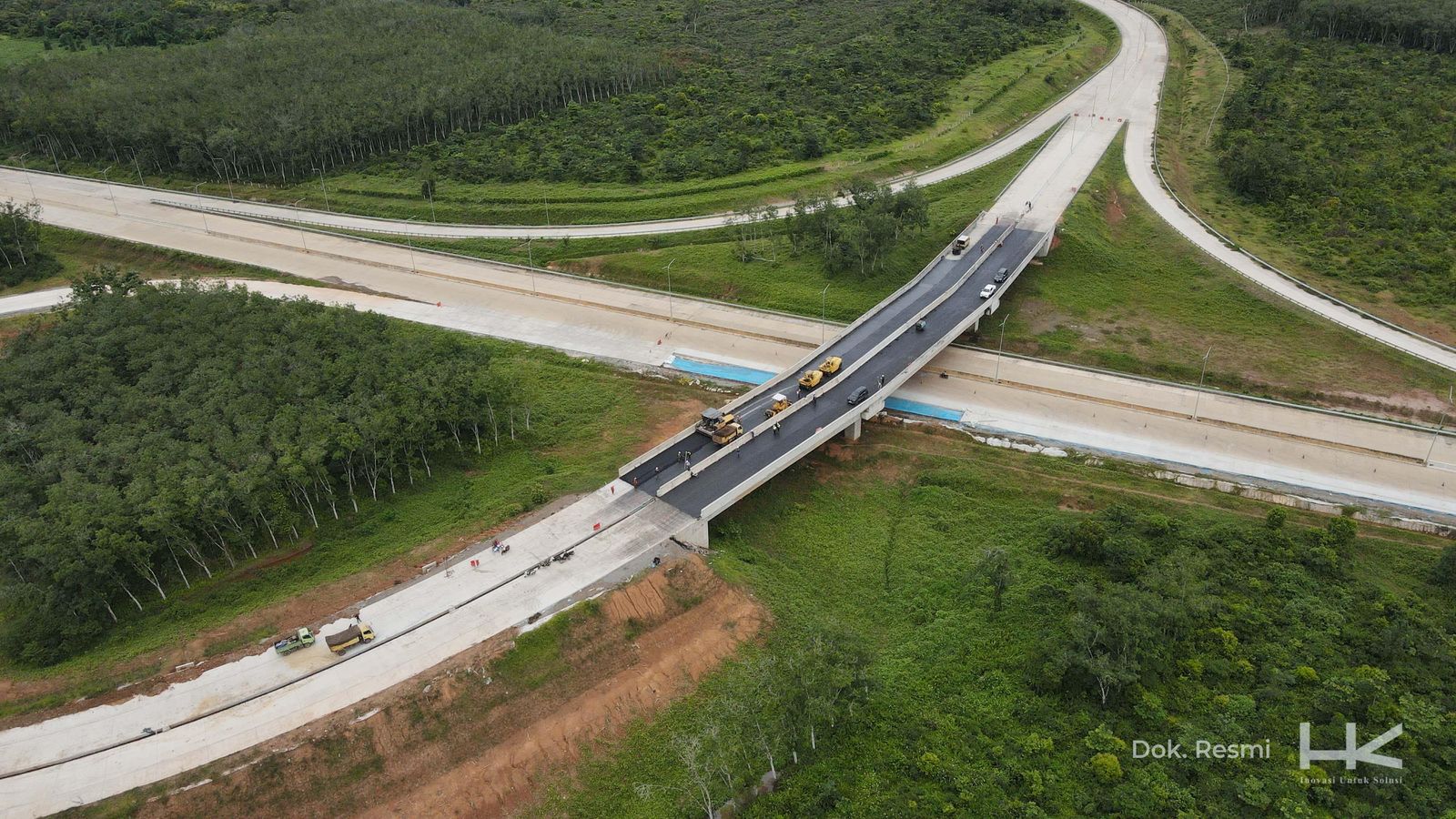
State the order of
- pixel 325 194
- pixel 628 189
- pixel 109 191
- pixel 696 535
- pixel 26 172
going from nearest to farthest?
pixel 696 535 → pixel 628 189 → pixel 325 194 → pixel 109 191 → pixel 26 172

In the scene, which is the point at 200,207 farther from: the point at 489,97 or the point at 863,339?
the point at 863,339

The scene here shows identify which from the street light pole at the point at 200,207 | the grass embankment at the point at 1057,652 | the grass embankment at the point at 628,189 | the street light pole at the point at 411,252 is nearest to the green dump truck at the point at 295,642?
the grass embankment at the point at 1057,652

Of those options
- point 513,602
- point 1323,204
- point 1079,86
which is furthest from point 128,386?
point 1079,86

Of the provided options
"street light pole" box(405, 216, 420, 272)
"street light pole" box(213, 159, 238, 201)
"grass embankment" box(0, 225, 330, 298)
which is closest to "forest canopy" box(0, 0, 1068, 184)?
"street light pole" box(213, 159, 238, 201)

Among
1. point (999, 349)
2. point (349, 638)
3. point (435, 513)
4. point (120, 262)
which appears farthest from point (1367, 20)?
point (120, 262)

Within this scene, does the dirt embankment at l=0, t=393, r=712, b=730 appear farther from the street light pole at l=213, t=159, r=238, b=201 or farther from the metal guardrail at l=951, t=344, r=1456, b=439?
the street light pole at l=213, t=159, r=238, b=201

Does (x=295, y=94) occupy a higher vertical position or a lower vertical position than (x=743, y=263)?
higher

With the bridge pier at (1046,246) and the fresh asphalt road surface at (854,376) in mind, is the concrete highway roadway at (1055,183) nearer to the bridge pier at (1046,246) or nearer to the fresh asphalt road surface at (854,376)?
the bridge pier at (1046,246)
